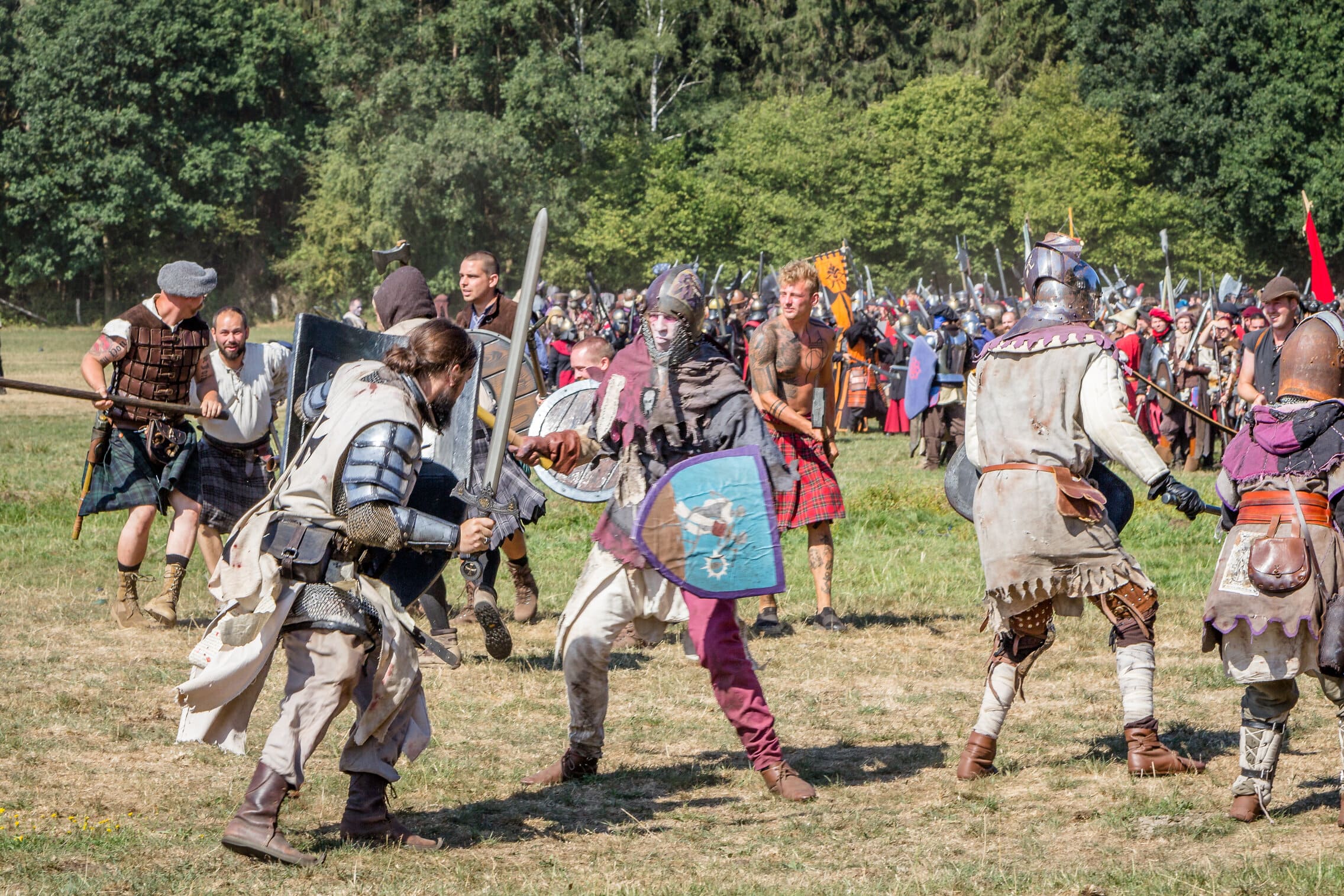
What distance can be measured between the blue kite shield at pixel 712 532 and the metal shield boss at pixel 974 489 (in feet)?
3.16

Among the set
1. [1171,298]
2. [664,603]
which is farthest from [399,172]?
[664,603]

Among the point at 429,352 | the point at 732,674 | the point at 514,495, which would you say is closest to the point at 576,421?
the point at 514,495

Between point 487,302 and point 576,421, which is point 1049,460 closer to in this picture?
point 576,421

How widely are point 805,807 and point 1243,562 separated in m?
1.61

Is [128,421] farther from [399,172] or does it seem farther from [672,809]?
[399,172]

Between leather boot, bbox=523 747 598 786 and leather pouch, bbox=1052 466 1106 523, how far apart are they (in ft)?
6.05

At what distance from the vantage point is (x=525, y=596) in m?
8.39

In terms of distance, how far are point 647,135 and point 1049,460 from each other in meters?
48.2

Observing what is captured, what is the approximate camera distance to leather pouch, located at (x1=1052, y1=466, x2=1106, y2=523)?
5254 millimetres

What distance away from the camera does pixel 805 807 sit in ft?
17.1

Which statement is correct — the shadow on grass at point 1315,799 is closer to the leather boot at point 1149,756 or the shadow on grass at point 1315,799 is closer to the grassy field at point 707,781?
the grassy field at point 707,781

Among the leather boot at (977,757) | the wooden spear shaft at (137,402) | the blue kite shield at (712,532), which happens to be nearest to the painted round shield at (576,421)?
the blue kite shield at (712,532)

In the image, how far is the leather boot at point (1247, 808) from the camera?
4895mm

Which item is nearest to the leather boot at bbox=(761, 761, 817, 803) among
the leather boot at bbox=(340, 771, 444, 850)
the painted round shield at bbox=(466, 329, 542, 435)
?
the leather boot at bbox=(340, 771, 444, 850)
